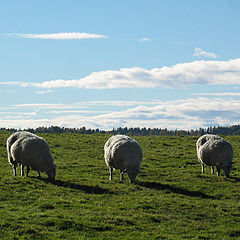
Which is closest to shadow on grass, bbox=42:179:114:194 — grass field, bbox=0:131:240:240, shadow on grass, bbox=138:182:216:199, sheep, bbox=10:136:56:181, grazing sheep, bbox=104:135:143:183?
grass field, bbox=0:131:240:240

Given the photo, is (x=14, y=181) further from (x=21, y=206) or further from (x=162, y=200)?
(x=162, y=200)

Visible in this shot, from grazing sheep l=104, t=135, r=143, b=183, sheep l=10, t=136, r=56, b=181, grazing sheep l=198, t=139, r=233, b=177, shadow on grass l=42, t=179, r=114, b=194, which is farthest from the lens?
grazing sheep l=198, t=139, r=233, b=177

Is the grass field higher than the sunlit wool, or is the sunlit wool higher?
the sunlit wool

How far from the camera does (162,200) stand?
19.8m

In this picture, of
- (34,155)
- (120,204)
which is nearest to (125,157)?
(34,155)

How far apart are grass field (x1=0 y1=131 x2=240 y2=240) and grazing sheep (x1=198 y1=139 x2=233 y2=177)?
0.90 metres

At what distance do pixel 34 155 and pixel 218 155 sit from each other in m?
12.9

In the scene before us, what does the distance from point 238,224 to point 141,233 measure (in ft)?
16.2

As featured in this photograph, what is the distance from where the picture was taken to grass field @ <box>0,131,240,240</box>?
15.0 m

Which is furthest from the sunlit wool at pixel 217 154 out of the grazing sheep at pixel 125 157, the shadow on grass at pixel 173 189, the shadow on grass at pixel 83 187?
the shadow on grass at pixel 83 187

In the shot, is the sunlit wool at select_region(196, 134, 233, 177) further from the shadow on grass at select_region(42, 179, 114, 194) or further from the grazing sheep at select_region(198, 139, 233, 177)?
the shadow on grass at select_region(42, 179, 114, 194)

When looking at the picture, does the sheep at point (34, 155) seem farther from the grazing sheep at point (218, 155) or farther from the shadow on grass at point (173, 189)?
the grazing sheep at point (218, 155)

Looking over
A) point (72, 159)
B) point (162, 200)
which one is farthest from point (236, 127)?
point (162, 200)

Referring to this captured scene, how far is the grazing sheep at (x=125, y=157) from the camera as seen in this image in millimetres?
24031
